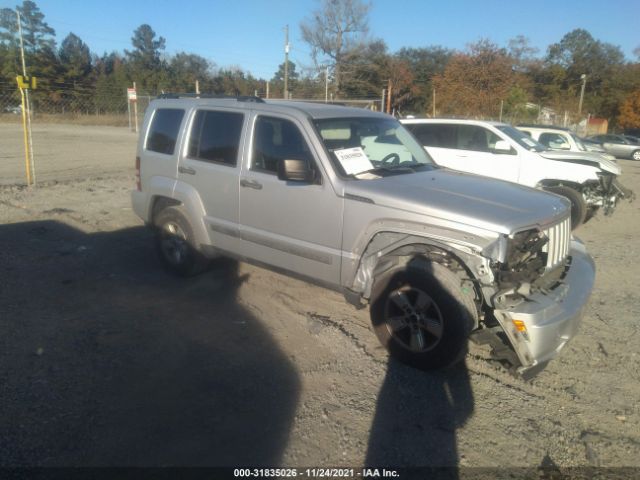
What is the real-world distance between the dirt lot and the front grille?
87cm

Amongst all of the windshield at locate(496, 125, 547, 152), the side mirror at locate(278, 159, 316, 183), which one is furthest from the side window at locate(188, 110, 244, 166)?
the windshield at locate(496, 125, 547, 152)

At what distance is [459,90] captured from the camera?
25.7 m

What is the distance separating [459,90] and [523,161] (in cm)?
1821

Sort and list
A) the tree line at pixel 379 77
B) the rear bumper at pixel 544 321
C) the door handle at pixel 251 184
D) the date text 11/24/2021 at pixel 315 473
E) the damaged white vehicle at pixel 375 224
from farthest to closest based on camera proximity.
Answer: the tree line at pixel 379 77 → the door handle at pixel 251 184 → the damaged white vehicle at pixel 375 224 → the rear bumper at pixel 544 321 → the date text 11/24/2021 at pixel 315 473

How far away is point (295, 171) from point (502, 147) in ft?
21.8

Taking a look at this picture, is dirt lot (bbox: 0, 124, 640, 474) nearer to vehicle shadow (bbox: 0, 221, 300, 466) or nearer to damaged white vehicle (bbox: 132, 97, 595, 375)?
vehicle shadow (bbox: 0, 221, 300, 466)

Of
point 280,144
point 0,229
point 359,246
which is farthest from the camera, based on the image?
point 0,229

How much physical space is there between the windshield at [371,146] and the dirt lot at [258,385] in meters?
1.49

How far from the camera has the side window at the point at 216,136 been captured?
4746 millimetres

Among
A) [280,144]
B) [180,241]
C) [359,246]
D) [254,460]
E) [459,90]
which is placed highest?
[459,90]

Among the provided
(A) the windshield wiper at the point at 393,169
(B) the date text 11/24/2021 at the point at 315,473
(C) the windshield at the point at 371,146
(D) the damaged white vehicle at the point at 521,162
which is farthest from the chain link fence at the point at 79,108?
(B) the date text 11/24/2021 at the point at 315,473

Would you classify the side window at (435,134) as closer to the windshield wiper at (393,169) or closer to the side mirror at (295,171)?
the windshield wiper at (393,169)

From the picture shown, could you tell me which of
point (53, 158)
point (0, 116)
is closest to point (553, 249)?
point (53, 158)

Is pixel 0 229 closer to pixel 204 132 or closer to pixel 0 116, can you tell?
pixel 204 132
